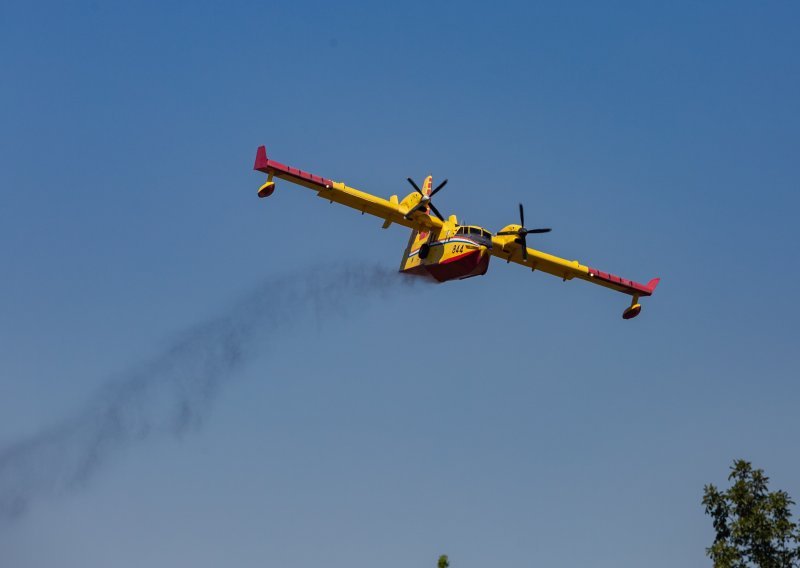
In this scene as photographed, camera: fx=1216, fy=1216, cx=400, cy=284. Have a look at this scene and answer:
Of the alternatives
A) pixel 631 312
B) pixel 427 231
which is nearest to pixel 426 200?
pixel 427 231

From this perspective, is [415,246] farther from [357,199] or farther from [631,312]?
[631,312]

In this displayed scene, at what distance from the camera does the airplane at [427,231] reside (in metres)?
57.1

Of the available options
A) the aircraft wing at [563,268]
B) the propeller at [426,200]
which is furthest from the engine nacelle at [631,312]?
the propeller at [426,200]

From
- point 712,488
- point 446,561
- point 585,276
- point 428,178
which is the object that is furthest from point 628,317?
point 446,561

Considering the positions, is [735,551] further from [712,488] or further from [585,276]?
[585,276]

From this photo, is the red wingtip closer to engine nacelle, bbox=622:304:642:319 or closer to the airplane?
the airplane

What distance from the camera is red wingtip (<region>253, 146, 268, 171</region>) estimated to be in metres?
57.3

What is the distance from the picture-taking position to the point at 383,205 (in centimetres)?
5988

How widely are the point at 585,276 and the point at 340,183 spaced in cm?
1547

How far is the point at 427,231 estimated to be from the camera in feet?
198

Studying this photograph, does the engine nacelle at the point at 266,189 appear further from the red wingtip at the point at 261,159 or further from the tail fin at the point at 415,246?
the tail fin at the point at 415,246

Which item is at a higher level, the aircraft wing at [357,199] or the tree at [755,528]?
the aircraft wing at [357,199]

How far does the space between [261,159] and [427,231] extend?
354 inches

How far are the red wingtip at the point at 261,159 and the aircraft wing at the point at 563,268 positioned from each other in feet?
39.6
